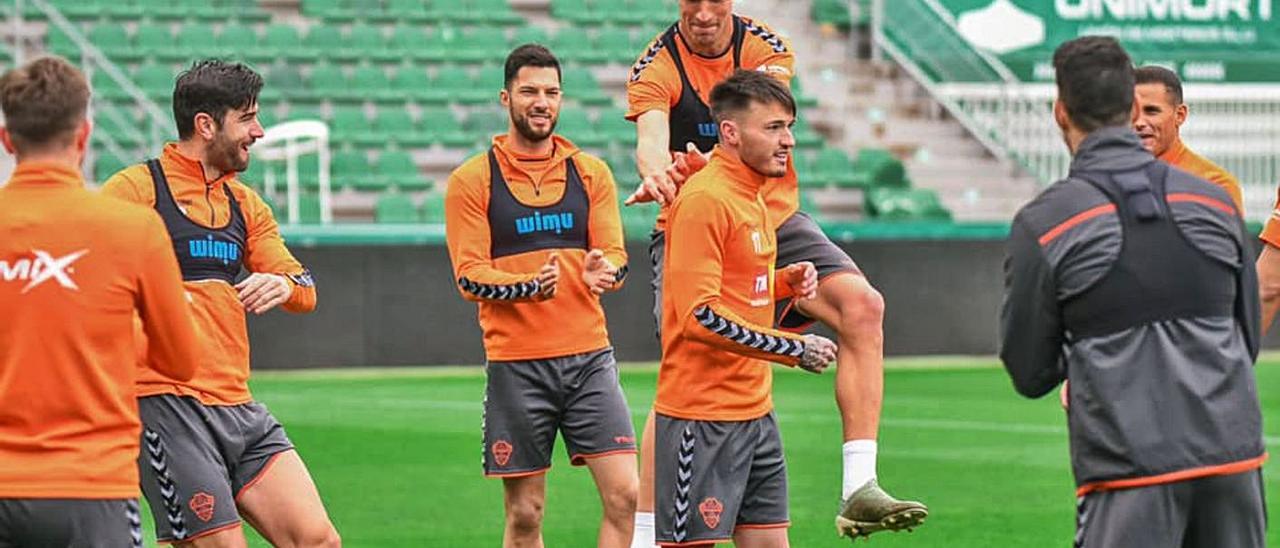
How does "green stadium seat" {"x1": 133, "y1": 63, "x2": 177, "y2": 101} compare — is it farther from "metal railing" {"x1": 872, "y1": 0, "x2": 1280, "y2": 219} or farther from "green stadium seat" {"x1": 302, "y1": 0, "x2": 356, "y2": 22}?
"metal railing" {"x1": 872, "y1": 0, "x2": 1280, "y2": 219}

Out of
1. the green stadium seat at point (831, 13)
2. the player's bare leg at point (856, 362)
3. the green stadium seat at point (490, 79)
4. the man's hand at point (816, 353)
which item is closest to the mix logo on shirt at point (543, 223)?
the player's bare leg at point (856, 362)

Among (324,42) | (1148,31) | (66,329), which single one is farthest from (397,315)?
(66,329)

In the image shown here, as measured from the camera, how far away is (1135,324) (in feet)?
17.5

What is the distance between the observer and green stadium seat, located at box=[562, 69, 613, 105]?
2514cm

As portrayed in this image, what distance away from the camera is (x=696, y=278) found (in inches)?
274

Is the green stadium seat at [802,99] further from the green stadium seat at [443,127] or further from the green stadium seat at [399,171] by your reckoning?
the green stadium seat at [399,171]

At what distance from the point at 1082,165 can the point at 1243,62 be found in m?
23.4

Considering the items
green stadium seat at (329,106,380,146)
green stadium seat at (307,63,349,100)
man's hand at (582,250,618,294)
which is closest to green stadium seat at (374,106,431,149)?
green stadium seat at (329,106,380,146)

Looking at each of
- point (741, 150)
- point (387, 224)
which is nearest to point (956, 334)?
point (387, 224)

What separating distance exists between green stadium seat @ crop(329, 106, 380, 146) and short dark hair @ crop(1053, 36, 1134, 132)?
18.8m

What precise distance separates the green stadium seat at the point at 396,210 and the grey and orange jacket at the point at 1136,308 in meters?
16.8

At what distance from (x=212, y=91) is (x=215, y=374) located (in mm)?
1029

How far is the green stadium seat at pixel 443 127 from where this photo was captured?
2417 cm

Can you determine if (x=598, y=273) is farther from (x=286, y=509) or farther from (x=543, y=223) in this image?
(x=286, y=509)
